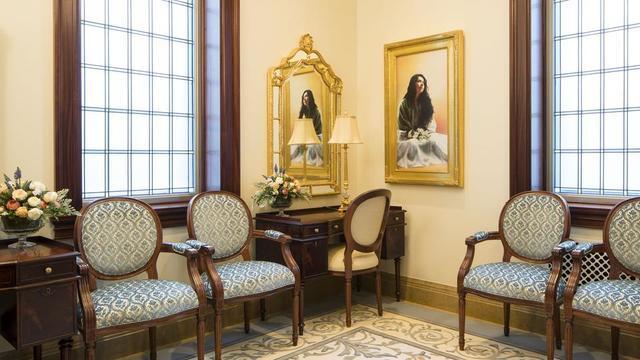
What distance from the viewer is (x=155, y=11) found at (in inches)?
153

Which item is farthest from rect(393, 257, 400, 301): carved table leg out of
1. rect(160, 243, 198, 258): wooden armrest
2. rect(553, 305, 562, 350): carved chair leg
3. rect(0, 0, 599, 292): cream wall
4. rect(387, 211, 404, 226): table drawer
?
rect(160, 243, 198, 258): wooden armrest

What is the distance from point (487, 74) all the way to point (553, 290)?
178 centimetres

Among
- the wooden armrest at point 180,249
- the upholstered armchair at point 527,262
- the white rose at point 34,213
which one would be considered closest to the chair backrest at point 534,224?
the upholstered armchair at point 527,262

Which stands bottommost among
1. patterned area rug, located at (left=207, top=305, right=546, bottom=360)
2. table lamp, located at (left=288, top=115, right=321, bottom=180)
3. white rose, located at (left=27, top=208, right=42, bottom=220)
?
patterned area rug, located at (left=207, top=305, right=546, bottom=360)

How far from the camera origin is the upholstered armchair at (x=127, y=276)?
107 inches

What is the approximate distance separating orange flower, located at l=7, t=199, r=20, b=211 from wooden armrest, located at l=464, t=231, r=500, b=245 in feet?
8.80

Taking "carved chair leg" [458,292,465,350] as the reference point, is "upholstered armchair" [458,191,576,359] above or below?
above

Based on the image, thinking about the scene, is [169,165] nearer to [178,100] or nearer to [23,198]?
[178,100]

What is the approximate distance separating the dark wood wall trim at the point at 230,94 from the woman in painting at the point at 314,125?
24.9 inches

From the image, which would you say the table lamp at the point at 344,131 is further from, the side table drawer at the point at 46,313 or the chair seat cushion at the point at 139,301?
the side table drawer at the point at 46,313

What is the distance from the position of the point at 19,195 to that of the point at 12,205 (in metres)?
0.06

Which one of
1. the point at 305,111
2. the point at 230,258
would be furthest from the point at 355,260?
the point at 305,111

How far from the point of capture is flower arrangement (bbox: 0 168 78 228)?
2664 mm

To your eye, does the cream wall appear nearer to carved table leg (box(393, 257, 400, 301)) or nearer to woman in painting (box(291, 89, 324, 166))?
carved table leg (box(393, 257, 400, 301))
